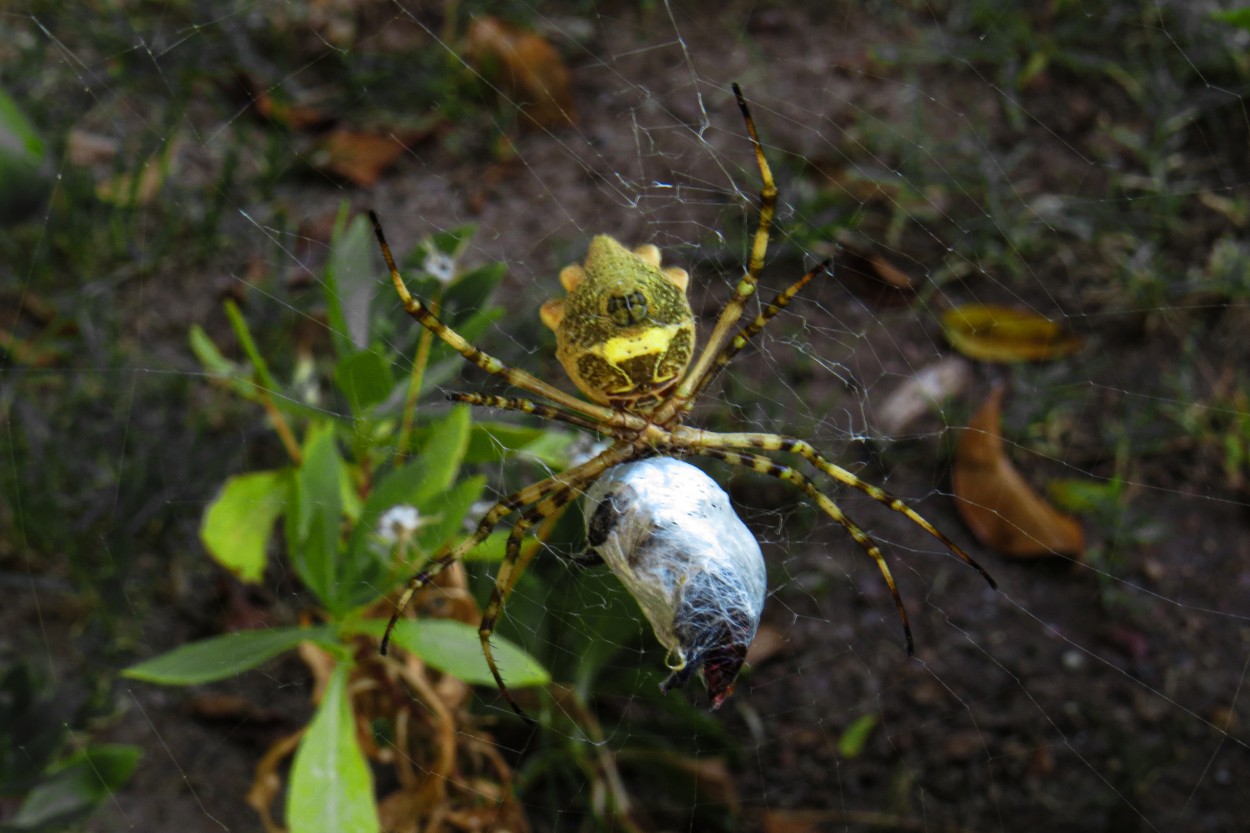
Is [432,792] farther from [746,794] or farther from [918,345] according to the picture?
[918,345]

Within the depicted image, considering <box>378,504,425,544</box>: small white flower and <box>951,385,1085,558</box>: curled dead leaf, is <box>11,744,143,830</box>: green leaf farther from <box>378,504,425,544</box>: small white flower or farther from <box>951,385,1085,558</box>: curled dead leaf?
<box>951,385,1085,558</box>: curled dead leaf

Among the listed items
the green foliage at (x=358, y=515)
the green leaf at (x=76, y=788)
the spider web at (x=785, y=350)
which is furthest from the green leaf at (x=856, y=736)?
the green leaf at (x=76, y=788)

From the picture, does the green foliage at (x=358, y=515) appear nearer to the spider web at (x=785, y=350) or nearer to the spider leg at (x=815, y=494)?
the spider web at (x=785, y=350)

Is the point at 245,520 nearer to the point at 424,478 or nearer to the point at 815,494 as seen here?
the point at 424,478

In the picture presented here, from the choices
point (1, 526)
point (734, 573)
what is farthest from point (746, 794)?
point (1, 526)

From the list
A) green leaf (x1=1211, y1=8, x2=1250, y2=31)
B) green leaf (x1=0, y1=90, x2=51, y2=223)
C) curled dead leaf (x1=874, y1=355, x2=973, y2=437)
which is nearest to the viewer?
green leaf (x1=1211, y1=8, x2=1250, y2=31)

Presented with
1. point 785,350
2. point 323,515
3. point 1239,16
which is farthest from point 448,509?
point 1239,16

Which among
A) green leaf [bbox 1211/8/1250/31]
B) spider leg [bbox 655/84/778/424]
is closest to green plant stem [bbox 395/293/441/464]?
spider leg [bbox 655/84/778/424]
